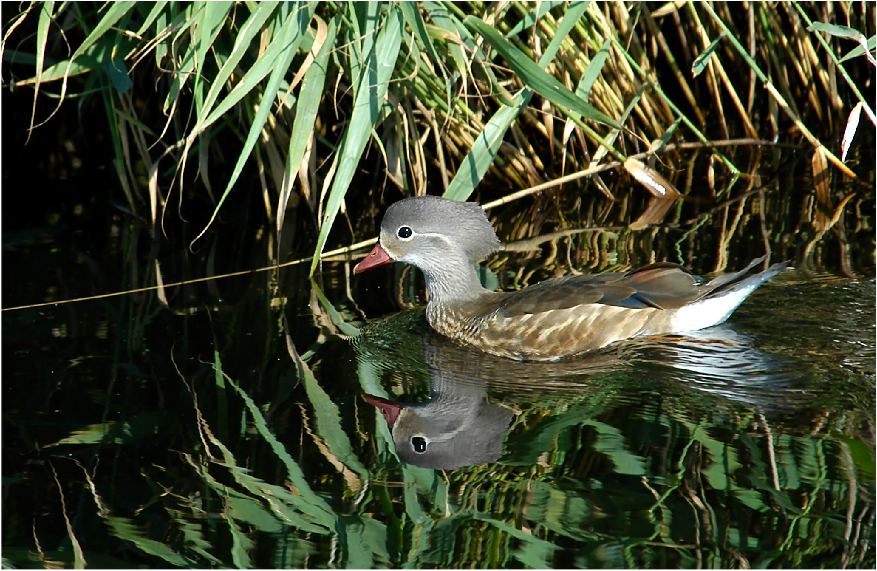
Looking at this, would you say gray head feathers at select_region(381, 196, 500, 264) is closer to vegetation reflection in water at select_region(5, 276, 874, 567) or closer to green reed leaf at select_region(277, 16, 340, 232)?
green reed leaf at select_region(277, 16, 340, 232)

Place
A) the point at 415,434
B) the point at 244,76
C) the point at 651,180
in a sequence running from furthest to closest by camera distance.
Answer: the point at 651,180 < the point at 244,76 < the point at 415,434

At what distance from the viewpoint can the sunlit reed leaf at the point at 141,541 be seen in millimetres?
3887

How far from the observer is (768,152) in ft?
29.0

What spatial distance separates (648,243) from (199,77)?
9.13 feet

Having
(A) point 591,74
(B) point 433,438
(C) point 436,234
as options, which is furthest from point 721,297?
(A) point 591,74

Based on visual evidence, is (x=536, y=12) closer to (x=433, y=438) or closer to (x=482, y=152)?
(x=482, y=152)

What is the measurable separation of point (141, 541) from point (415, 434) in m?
1.24

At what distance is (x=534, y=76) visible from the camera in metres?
6.22

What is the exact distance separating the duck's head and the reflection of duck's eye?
1582 millimetres

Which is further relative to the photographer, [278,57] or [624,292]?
[278,57]

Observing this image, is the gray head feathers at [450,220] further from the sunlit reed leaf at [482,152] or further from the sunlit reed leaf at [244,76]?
the sunlit reed leaf at [244,76]

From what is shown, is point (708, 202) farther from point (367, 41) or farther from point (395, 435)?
point (395, 435)

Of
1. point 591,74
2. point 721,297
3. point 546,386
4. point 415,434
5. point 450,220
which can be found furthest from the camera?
point 591,74

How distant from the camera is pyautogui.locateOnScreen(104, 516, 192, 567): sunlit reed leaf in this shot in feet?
12.8
